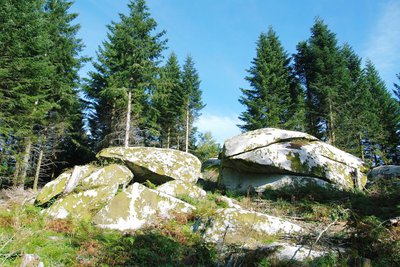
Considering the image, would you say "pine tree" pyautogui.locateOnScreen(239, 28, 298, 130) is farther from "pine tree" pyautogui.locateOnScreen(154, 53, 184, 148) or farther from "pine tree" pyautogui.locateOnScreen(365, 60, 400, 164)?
"pine tree" pyautogui.locateOnScreen(365, 60, 400, 164)

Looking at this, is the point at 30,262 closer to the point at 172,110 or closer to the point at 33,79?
the point at 33,79

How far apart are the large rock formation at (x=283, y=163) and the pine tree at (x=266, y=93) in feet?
25.4

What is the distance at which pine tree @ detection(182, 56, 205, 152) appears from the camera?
96.5 ft

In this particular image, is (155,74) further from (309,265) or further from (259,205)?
(309,265)

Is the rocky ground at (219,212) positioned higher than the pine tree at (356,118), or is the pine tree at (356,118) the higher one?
the pine tree at (356,118)

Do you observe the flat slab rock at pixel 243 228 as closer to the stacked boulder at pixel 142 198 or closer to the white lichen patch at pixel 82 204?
the stacked boulder at pixel 142 198

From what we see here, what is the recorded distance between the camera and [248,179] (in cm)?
1407

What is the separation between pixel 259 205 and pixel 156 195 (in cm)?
414

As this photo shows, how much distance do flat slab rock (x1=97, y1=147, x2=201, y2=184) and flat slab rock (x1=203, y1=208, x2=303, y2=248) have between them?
5963 mm

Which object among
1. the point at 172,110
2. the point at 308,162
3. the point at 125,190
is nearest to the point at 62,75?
the point at 172,110

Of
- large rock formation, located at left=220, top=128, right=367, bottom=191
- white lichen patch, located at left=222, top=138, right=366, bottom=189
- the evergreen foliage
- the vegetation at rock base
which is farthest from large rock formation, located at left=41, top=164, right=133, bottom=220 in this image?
white lichen patch, located at left=222, top=138, right=366, bottom=189

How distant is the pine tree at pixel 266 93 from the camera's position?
74.4 ft

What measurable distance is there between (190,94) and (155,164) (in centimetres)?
1708

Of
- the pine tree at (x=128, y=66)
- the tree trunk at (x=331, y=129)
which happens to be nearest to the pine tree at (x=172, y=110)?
the pine tree at (x=128, y=66)
